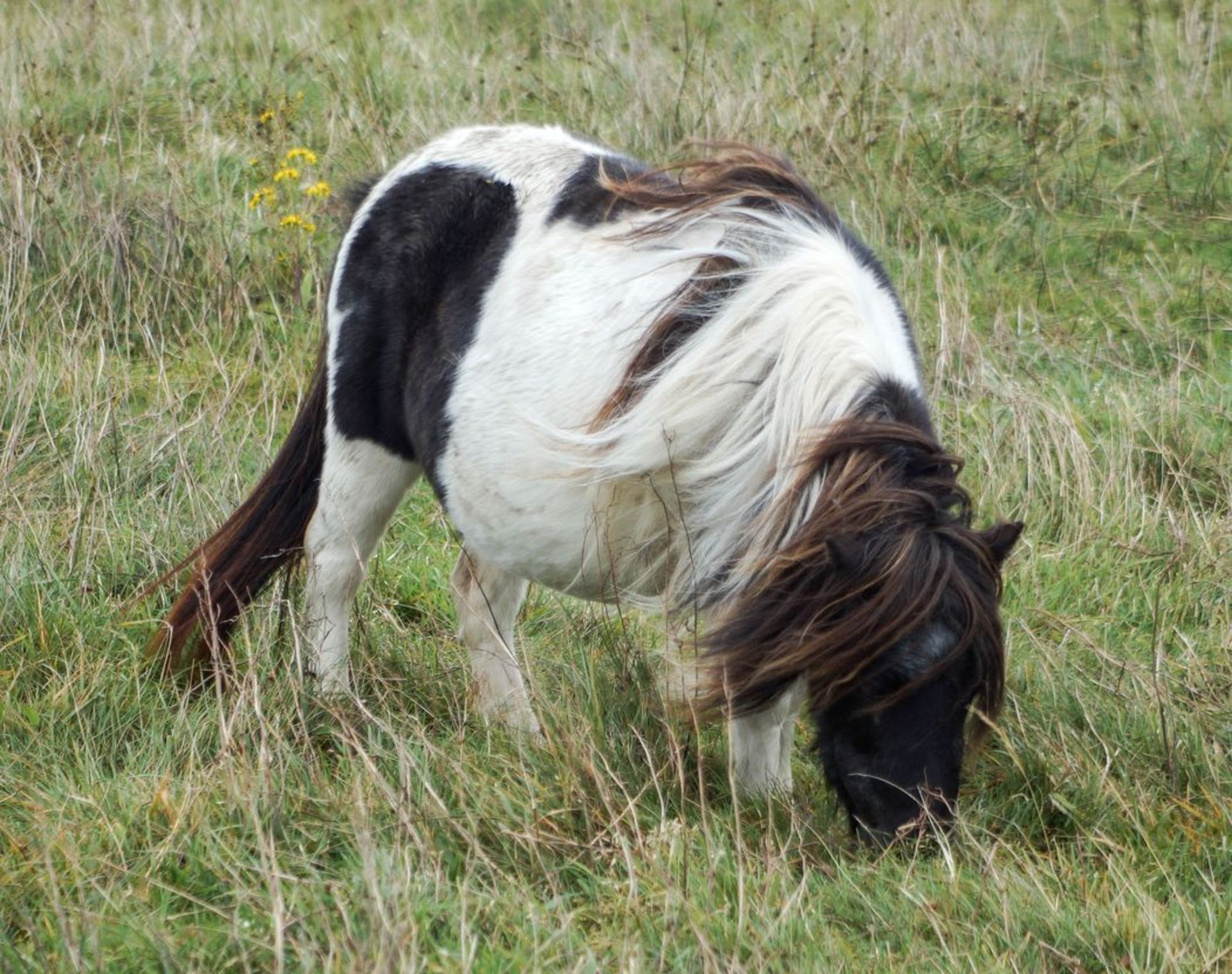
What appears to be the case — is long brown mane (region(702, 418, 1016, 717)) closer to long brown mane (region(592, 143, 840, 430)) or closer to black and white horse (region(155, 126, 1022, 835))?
black and white horse (region(155, 126, 1022, 835))

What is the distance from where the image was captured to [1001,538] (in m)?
2.95

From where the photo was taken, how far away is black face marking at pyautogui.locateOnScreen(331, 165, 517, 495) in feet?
12.3

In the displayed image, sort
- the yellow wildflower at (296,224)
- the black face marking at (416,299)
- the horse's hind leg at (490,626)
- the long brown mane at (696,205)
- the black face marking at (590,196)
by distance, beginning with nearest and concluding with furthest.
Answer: the long brown mane at (696,205) < the black face marking at (590,196) < the black face marking at (416,299) < the horse's hind leg at (490,626) < the yellow wildflower at (296,224)

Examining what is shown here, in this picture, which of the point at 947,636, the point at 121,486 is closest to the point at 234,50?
the point at 121,486

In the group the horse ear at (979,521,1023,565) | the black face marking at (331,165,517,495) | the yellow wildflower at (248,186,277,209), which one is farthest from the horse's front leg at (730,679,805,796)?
the yellow wildflower at (248,186,277,209)

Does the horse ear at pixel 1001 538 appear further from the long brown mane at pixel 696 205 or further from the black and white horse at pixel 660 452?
the long brown mane at pixel 696 205

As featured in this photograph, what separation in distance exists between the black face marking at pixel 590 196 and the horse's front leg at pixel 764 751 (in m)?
1.25

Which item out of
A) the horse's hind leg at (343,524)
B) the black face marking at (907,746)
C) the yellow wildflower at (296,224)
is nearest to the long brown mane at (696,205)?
the black face marking at (907,746)

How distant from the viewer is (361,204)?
4.20m

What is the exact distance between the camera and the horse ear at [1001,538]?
295 cm

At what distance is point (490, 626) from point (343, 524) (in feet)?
1.65

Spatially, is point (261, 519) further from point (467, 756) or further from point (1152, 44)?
point (1152, 44)

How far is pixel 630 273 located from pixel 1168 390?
2.71 meters

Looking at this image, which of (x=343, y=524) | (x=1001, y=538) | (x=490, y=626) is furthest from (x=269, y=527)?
(x=1001, y=538)
